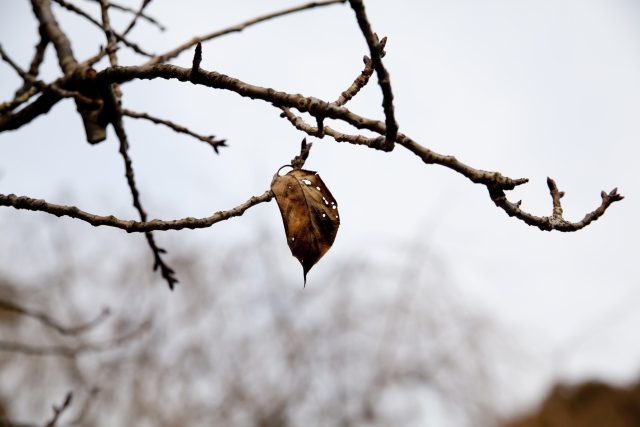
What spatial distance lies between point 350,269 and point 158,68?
196 inches

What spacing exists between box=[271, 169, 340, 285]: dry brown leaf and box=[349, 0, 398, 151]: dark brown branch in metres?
0.18

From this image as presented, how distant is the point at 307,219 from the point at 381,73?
298 millimetres

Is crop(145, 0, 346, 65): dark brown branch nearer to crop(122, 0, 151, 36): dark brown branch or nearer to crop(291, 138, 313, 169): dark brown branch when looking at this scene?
crop(122, 0, 151, 36): dark brown branch

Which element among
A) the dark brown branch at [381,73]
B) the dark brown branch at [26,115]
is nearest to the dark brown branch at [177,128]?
the dark brown branch at [26,115]

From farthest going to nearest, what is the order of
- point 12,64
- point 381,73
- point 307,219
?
1. point 12,64
2. point 307,219
3. point 381,73

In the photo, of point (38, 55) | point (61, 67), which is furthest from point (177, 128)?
point (38, 55)

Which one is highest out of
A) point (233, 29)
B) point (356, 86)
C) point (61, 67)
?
point (233, 29)

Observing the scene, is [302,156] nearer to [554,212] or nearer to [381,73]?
[381,73]

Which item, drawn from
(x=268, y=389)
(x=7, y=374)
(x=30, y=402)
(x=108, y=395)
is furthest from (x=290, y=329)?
(x=7, y=374)

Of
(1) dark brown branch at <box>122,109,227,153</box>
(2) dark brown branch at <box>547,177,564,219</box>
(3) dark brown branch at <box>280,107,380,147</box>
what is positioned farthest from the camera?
(1) dark brown branch at <box>122,109,227,153</box>

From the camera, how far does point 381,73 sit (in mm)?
637

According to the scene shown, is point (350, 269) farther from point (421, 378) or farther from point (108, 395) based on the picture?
point (108, 395)

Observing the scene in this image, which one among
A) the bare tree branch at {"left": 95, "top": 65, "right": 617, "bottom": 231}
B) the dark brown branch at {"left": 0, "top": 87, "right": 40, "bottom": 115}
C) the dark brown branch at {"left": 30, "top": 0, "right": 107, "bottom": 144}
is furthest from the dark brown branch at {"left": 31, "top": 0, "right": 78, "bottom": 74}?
the bare tree branch at {"left": 95, "top": 65, "right": 617, "bottom": 231}

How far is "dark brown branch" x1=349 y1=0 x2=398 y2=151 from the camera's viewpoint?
62 centimetres
